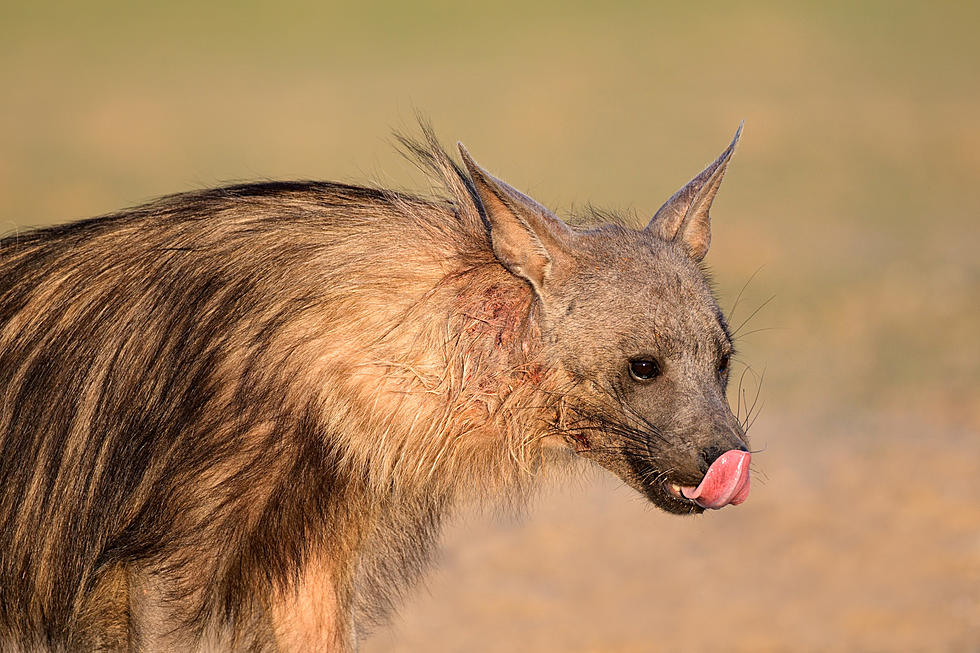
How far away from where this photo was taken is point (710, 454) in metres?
4.31

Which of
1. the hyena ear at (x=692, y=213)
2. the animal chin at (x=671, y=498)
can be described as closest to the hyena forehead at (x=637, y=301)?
the hyena ear at (x=692, y=213)

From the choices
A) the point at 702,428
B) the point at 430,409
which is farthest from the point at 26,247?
the point at 702,428

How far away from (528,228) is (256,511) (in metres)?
1.17

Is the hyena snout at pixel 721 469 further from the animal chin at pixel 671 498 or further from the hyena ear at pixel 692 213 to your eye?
the hyena ear at pixel 692 213

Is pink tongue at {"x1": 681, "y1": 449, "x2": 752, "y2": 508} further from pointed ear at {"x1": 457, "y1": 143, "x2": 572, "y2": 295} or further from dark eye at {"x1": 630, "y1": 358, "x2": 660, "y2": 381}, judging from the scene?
pointed ear at {"x1": 457, "y1": 143, "x2": 572, "y2": 295}

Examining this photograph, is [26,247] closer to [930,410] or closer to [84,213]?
[930,410]

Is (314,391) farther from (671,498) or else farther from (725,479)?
(725,479)

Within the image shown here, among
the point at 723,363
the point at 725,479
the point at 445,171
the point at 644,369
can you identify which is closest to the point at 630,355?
the point at 644,369

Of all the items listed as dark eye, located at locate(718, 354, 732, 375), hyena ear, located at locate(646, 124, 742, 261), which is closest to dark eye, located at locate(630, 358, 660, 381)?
dark eye, located at locate(718, 354, 732, 375)

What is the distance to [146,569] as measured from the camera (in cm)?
452

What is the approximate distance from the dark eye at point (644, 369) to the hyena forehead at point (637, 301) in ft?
0.11

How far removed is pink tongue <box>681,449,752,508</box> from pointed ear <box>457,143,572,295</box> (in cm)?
73

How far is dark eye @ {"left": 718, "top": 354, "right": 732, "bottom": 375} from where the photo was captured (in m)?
4.55

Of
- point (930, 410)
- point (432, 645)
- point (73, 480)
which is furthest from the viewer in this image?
point (930, 410)
